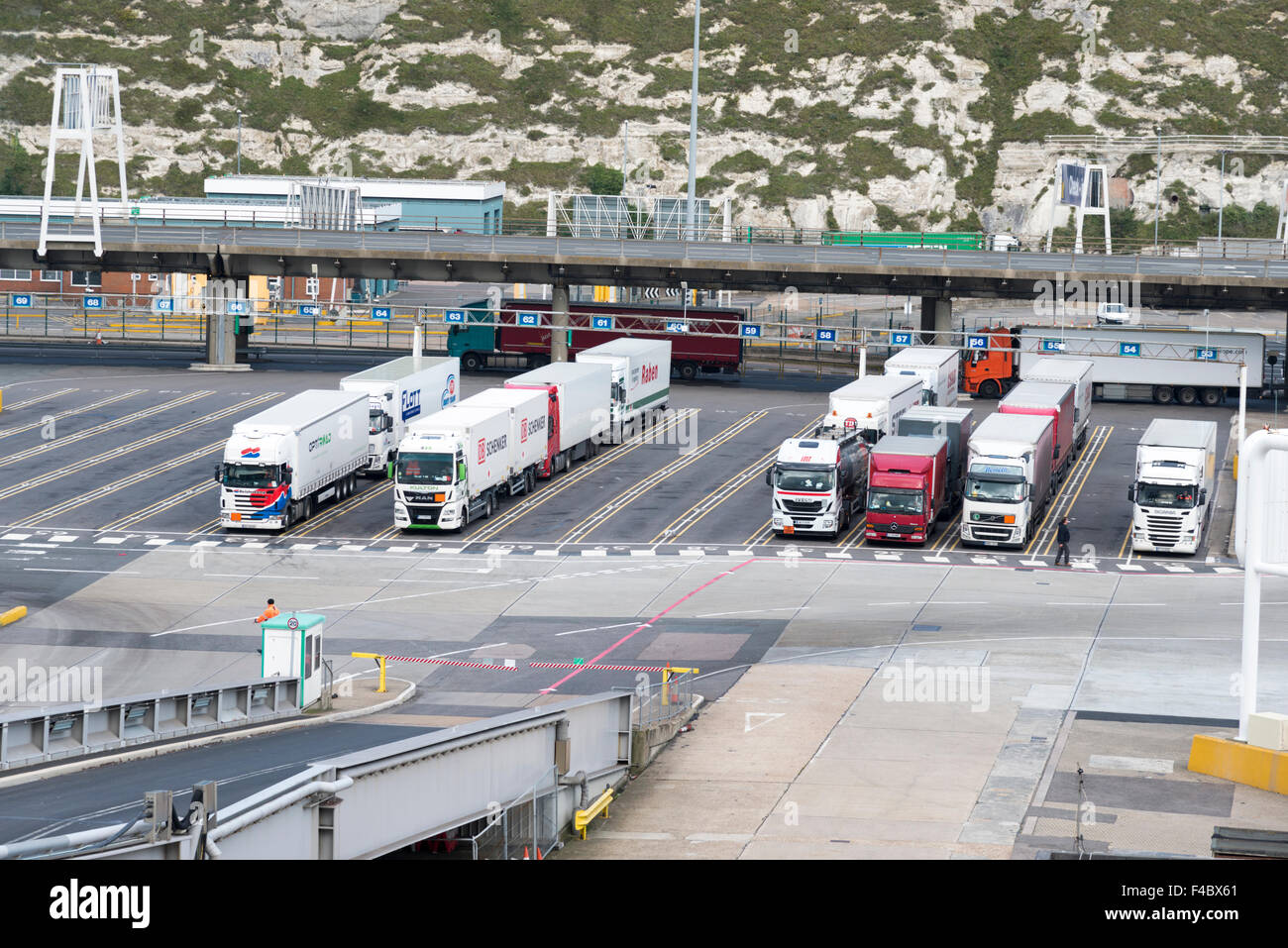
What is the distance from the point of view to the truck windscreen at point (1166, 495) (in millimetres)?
59531

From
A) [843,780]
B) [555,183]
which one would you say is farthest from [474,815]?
[555,183]

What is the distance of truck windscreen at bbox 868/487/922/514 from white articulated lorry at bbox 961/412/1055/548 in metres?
1.71

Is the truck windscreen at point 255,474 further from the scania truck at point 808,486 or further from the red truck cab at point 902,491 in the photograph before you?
the red truck cab at point 902,491

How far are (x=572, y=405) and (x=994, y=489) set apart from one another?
1857cm

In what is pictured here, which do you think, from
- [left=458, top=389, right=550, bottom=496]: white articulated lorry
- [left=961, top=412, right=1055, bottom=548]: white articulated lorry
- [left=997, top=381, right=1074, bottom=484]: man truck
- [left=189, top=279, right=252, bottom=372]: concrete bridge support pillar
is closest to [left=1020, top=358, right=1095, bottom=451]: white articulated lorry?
[left=997, top=381, right=1074, bottom=484]: man truck

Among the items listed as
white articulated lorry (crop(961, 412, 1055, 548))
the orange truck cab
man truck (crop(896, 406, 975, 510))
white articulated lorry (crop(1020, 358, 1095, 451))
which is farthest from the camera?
the orange truck cab

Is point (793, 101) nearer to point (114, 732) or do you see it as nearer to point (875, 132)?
point (875, 132)

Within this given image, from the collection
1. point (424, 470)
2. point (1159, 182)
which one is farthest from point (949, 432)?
point (1159, 182)

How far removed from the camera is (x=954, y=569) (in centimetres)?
5809

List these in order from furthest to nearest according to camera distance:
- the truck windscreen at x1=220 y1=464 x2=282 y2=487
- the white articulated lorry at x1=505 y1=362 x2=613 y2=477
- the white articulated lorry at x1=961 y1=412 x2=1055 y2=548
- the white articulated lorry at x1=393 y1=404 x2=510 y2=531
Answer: the white articulated lorry at x1=505 y1=362 x2=613 y2=477
the truck windscreen at x1=220 y1=464 x2=282 y2=487
the white articulated lorry at x1=393 y1=404 x2=510 y2=531
the white articulated lorry at x1=961 y1=412 x2=1055 y2=548

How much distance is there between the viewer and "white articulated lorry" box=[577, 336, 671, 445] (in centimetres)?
7606

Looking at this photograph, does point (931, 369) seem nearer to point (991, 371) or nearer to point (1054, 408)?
point (1054, 408)

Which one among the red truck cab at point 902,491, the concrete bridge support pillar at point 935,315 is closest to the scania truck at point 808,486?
the red truck cab at point 902,491

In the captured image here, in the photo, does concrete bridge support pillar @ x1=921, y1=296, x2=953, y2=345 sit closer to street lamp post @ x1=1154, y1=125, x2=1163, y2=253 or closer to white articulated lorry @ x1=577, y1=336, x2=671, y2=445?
white articulated lorry @ x1=577, y1=336, x2=671, y2=445
